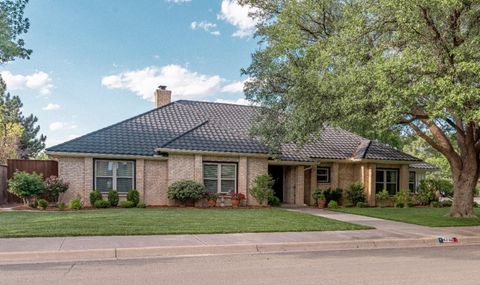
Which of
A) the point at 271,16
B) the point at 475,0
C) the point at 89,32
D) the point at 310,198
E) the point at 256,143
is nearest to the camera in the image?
the point at 475,0

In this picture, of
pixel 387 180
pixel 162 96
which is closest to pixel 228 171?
pixel 162 96

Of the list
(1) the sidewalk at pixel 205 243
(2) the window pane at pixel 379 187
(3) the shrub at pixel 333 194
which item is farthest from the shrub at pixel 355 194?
(1) the sidewalk at pixel 205 243

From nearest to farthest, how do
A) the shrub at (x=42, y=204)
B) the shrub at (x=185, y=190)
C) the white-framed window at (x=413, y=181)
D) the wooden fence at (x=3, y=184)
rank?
the shrub at (x=42, y=204), the shrub at (x=185, y=190), the wooden fence at (x=3, y=184), the white-framed window at (x=413, y=181)

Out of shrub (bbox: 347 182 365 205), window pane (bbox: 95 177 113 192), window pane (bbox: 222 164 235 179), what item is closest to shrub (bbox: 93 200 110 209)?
window pane (bbox: 95 177 113 192)

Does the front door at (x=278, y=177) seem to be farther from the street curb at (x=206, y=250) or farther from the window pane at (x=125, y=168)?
the street curb at (x=206, y=250)

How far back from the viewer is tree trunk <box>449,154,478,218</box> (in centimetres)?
1638

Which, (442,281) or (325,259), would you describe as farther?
(325,259)

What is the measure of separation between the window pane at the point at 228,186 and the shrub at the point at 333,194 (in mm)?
5267

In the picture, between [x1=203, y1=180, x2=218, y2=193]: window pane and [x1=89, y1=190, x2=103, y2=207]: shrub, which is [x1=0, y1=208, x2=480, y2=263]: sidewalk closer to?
[x1=89, y1=190, x2=103, y2=207]: shrub

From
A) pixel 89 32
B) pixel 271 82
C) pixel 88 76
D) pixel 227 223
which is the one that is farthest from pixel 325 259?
pixel 88 76

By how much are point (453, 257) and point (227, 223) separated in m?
6.32

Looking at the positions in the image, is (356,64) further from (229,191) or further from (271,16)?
(229,191)

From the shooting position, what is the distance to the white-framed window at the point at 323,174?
77.6 feet

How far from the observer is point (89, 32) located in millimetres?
19859
